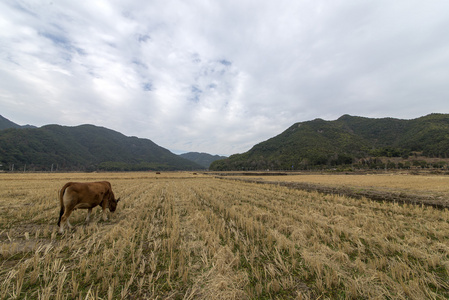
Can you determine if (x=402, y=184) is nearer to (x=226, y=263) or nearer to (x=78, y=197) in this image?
(x=226, y=263)

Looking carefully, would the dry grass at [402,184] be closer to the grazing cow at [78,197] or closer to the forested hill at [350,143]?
the grazing cow at [78,197]

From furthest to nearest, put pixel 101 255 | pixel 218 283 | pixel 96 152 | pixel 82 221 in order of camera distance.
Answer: pixel 96 152 < pixel 82 221 < pixel 101 255 < pixel 218 283

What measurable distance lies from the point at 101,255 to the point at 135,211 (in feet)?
15.4

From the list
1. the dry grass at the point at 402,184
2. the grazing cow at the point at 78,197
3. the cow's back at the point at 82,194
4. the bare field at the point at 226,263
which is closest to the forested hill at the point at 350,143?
the dry grass at the point at 402,184

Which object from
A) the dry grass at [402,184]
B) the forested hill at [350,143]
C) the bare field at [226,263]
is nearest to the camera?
the bare field at [226,263]

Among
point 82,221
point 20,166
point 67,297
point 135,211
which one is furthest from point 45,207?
point 20,166

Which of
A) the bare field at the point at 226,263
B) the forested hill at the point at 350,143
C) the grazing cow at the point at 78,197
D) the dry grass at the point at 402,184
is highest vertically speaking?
the forested hill at the point at 350,143

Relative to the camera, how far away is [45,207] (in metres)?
9.08

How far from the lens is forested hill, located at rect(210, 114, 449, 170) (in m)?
101

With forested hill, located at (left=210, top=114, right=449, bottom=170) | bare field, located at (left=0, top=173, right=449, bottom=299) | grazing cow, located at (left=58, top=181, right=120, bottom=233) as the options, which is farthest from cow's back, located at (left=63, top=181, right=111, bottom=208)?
forested hill, located at (left=210, top=114, right=449, bottom=170)

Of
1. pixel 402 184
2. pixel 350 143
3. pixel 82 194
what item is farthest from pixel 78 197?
pixel 350 143

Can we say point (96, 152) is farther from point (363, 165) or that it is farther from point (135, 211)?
point (363, 165)

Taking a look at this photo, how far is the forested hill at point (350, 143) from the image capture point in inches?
3991

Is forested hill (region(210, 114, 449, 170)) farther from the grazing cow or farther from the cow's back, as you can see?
the cow's back
